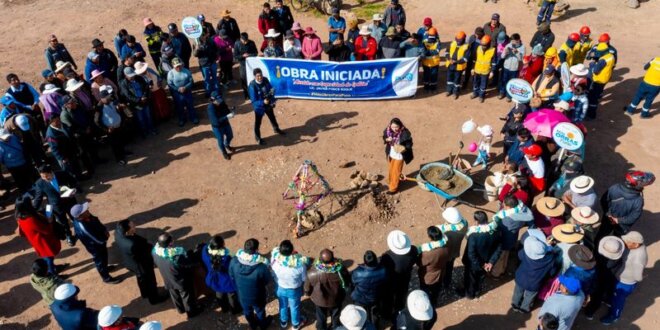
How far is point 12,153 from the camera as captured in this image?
36.1 ft

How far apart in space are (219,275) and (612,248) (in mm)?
6242

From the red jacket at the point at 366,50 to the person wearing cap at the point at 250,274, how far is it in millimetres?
8696

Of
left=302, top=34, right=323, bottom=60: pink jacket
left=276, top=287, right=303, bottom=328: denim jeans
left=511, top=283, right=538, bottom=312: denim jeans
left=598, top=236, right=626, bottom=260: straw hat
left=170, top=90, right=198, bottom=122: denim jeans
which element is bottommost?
left=511, top=283, right=538, bottom=312: denim jeans

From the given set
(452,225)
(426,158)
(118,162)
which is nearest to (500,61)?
(426,158)

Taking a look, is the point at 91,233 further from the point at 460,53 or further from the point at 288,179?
the point at 460,53

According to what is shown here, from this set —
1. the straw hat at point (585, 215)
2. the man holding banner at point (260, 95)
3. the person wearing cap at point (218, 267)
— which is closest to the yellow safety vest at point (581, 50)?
the straw hat at point (585, 215)

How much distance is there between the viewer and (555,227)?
28.0 ft

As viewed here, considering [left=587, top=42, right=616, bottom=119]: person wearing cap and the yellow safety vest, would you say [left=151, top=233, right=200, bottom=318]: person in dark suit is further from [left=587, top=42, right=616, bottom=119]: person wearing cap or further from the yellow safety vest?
the yellow safety vest

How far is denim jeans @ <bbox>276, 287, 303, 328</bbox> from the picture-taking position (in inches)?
318

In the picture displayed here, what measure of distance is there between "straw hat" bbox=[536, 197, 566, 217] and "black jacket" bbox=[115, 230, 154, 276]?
23.2ft

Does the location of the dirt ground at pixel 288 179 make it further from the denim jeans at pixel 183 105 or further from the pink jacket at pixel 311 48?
the pink jacket at pixel 311 48

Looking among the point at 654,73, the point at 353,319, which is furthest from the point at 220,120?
the point at 654,73

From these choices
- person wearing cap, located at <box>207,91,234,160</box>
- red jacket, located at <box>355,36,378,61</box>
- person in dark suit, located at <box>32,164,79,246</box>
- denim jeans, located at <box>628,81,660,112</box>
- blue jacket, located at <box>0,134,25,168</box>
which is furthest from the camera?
red jacket, located at <box>355,36,378,61</box>

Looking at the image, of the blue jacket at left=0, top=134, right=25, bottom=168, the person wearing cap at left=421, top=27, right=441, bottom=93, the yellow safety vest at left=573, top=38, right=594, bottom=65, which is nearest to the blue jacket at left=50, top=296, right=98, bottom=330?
the blue jacket at left=0, top=134, right=25, bottom=168
